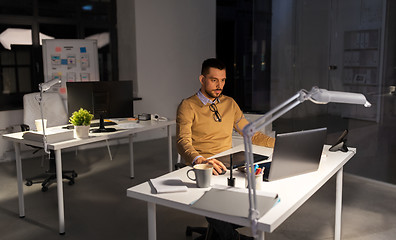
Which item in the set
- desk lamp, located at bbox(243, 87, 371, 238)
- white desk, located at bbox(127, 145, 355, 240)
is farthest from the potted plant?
desk lamp, located at bbox(243, 87, 371, 238)

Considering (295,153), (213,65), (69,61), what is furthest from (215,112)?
(69,61)

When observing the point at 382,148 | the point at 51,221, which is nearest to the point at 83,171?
the point at 51,221

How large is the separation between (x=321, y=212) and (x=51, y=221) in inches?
92.8

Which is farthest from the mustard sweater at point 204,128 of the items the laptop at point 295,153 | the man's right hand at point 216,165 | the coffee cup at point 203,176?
the coffee cup at point 203,176

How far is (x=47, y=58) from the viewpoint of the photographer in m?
5.73

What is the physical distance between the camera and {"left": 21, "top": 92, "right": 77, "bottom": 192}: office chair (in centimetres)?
440

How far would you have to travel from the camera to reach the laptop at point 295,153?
199 cm

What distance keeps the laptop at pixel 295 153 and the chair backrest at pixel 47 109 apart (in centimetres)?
342

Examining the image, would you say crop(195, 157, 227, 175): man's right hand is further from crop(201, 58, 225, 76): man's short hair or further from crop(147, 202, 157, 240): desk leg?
crop(201, 58, 225, 76): man's short hair

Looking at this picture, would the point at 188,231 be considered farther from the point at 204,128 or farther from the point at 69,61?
the point at 69,61

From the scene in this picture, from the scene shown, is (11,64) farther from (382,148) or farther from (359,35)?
(382,148)

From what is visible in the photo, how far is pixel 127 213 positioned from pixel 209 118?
4.40 feet

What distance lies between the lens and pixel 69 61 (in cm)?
593

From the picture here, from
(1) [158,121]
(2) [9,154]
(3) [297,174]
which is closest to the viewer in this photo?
(3) [297,174]
